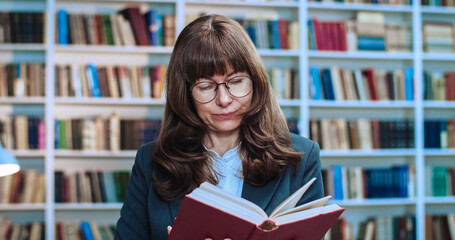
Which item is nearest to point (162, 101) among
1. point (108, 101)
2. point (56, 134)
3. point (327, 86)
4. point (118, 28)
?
point (108, 101)

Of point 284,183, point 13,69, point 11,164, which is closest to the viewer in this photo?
point 284,183

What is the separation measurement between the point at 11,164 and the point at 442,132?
3.41 m

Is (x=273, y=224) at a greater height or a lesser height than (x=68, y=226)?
greater

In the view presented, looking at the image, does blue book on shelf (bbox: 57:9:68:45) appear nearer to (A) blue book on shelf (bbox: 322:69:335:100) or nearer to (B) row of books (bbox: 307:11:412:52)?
(B) row of books (bbox: 307:11:412:52)

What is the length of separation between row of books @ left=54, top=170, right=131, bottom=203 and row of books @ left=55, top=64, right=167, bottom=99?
0.56 m

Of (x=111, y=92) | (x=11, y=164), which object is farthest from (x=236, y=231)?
(x=111, y=92)

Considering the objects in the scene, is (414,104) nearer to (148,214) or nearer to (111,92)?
(111,92)

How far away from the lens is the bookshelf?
3729mm

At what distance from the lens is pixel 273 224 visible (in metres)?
1.13

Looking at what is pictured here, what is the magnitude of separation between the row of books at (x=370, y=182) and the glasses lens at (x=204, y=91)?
267 centimetres

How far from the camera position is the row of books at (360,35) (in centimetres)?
402

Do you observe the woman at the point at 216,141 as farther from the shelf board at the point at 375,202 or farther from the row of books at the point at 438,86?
the row of books at the point at 438,86

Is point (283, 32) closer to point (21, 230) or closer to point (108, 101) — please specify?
point (108, 101)

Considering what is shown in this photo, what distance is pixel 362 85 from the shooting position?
13.4ft
